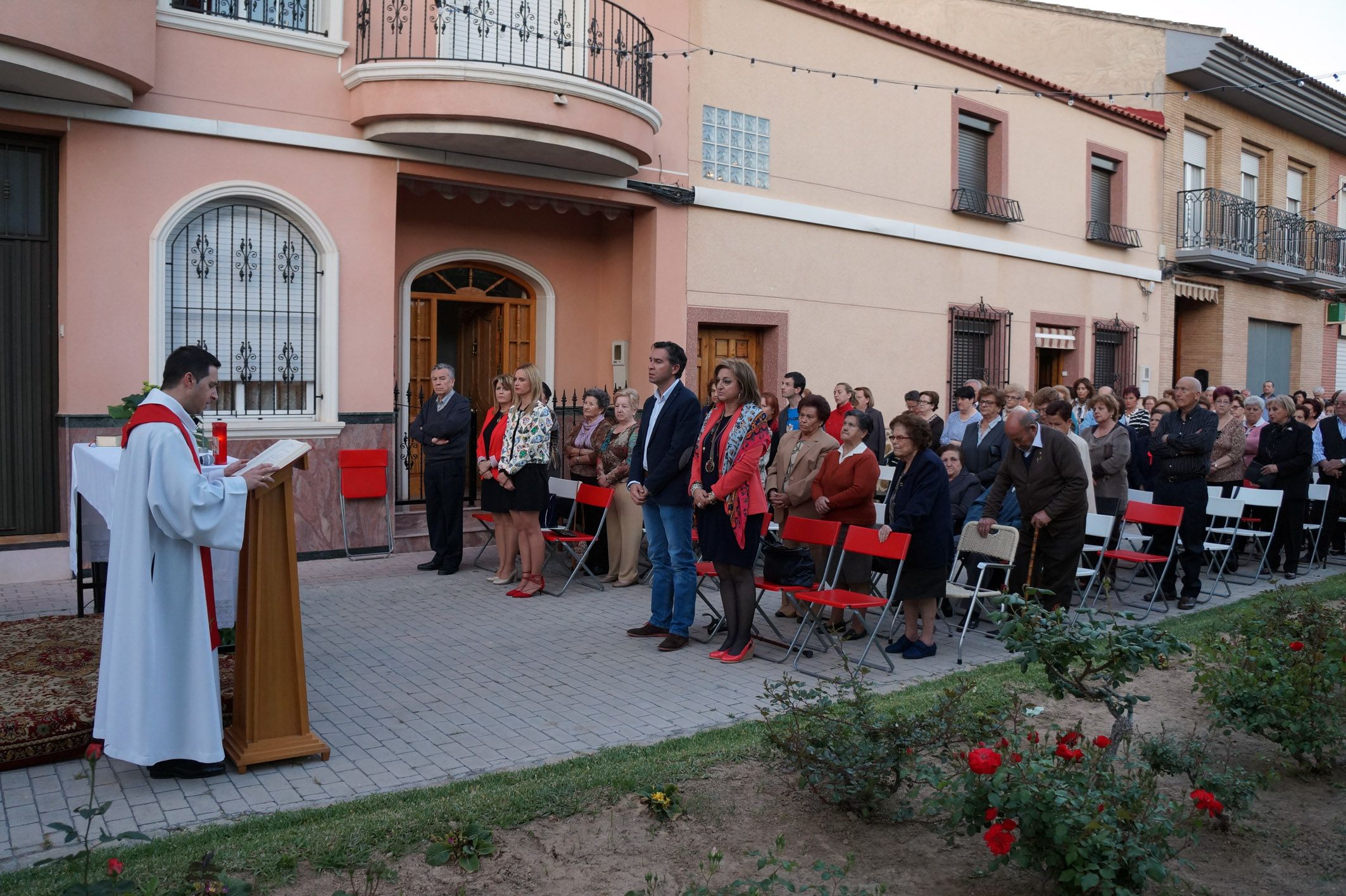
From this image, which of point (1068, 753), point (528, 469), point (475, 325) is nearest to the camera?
point (1068, 753)

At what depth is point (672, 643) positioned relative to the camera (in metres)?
7.26

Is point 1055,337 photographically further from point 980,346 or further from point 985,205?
point 985,205

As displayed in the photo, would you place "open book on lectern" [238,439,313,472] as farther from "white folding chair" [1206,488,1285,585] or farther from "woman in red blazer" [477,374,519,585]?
"white folding chair" [1206,488,1285,585]

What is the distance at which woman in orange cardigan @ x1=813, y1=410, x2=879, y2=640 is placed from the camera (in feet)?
24.8

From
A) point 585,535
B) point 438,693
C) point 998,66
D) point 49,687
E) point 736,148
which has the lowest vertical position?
point 438,693

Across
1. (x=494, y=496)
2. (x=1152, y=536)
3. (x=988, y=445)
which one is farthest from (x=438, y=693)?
(x=1152, y=536)

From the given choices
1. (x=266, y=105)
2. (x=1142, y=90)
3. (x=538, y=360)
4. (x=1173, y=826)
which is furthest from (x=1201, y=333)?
(x=1173, y=826)

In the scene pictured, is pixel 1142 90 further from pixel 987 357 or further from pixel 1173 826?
pixel 1173 826

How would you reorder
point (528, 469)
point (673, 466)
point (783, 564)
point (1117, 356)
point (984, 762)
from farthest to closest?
1. point (1117, 356)
2. point (528, 469)
3. point (783, 564)
4. point (673, 466)
5. point (984, 762)

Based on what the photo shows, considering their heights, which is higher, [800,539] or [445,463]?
[445,463]

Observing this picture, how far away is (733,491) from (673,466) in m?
0.55

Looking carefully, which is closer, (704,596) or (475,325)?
(704,596)

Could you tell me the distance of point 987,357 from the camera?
55.9ft

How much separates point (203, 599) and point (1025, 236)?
1548 centimetres
